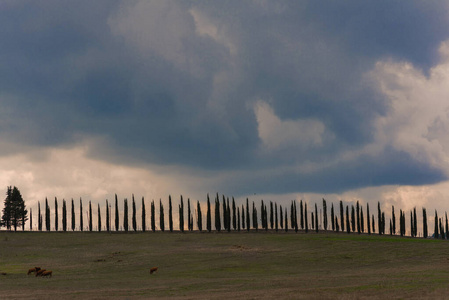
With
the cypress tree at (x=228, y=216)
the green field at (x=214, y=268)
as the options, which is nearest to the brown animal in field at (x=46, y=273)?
the green field at (x=214, y=268)

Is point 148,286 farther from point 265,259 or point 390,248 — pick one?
point 390,248

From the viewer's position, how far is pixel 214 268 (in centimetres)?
5997

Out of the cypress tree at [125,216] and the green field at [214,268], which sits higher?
the cypress tree at [125,216]

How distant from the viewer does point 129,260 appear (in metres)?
70.8

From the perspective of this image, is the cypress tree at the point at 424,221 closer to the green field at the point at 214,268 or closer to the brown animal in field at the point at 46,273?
the green field at the point at 214,268

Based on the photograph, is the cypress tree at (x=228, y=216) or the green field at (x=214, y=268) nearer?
the green field at (x=214, y=268)

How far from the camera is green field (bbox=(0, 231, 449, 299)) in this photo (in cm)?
3694

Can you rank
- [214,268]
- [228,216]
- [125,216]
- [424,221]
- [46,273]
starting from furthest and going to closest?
1. [424,221]
2. [228,216]
3. [125,216]
4. [214,268]
5. [46,273]

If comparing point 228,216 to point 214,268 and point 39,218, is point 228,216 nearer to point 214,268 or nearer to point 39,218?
point 39,218

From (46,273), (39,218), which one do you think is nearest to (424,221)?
(39,218)

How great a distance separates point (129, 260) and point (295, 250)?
23376mm

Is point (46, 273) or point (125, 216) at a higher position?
point (125, 216)

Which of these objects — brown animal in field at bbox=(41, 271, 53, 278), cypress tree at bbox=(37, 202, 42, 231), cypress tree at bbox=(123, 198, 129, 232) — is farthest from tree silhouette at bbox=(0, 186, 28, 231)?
brown animal in field at bbox=(41, 271, 53, 278)

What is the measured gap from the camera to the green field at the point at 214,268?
36938 millimetres
